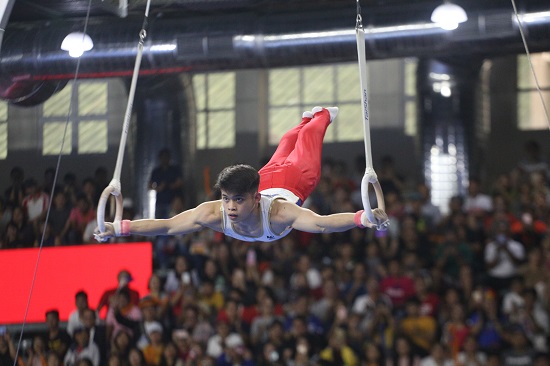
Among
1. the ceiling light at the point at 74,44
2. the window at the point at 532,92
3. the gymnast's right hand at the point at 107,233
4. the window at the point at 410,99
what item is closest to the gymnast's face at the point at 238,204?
the gymnast's right hand at the point at 107,233

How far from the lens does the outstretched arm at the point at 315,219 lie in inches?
150

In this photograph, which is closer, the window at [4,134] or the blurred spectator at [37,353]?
the blurred spectator at [37,353]

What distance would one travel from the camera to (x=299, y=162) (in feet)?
16.0

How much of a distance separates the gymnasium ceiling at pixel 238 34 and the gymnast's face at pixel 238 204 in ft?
12.2

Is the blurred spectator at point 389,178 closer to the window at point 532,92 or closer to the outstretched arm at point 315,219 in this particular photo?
the window at point 532,92

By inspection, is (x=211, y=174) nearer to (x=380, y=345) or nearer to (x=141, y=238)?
(x=141, y=238)

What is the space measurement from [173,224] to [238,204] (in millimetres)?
363

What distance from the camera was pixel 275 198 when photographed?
4355 mm

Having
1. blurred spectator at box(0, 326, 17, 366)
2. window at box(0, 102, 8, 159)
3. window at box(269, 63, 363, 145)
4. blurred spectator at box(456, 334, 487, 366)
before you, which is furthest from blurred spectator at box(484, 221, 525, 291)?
window at box(0, 102, 8, 159)

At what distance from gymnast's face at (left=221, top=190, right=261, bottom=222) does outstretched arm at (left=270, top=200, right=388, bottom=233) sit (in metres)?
0.18

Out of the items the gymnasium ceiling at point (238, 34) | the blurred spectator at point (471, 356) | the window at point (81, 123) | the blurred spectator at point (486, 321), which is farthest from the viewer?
the window at point (81, 123)

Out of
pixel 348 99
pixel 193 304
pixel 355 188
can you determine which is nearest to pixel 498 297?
pixel 355 188

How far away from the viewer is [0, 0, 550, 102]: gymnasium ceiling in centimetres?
730

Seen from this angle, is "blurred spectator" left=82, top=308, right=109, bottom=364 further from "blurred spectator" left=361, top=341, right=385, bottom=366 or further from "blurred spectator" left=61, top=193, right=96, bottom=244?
"blurred spectator" left=361, top=341, right=385, bottom=366
